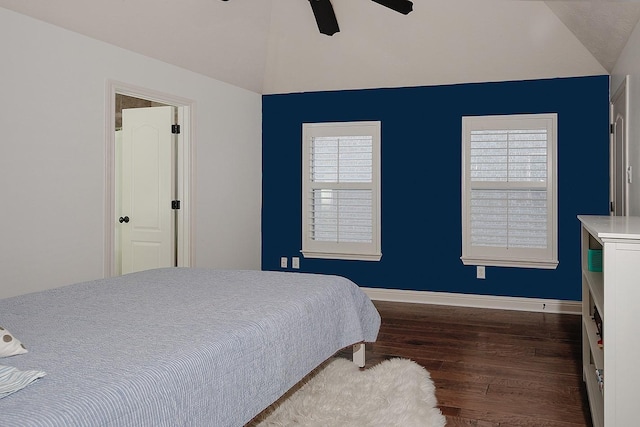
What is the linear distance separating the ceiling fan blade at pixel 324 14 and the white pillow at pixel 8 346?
119 inches

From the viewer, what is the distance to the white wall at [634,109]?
365cm

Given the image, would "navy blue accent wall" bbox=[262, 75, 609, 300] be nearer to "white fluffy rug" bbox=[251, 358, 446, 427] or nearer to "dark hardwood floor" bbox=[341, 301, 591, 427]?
"dark hardwood floor" bbox=[341, 301, 591, 427]

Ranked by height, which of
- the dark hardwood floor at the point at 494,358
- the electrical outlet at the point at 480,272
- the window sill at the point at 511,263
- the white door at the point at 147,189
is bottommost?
the dark hardwood floor at the point at 494,358

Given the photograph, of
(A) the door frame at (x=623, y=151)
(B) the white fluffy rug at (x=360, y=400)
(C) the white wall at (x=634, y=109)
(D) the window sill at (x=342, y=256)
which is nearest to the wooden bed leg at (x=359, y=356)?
(B) the white fluffy rug at (x=360, y=400)

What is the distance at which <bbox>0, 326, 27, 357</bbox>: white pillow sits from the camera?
172 cm

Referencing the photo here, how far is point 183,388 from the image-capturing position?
1.74 m

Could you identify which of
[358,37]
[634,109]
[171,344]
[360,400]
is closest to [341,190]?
[358,37]

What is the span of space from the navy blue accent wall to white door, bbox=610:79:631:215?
21 cm

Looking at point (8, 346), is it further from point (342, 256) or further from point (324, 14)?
point (342, 256)

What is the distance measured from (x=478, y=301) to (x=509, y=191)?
42.8 inches

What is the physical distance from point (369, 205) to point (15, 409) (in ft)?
15.9

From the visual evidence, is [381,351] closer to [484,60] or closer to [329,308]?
[329,308]

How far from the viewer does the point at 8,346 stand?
174 cm

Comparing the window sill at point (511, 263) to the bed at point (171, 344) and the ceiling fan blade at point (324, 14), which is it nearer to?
the ceiling fan blade at point (324, 14)
